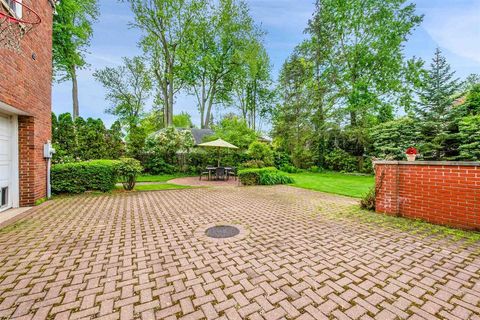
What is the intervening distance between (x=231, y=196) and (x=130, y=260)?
4.87m

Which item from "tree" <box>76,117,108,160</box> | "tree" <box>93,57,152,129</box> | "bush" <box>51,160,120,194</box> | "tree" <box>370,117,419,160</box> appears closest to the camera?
"bush" <box>51,160,120,194</box>

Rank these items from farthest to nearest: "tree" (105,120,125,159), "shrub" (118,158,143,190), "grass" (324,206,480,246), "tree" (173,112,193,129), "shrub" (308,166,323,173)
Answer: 1. "tree" (173,112,193,129)
2. "shrub" (308,166,323,173)
3. "tree" (105,120,125,159)
4. "shrub" (118,158,143,190)
5. "grass" (324,206,480,246)

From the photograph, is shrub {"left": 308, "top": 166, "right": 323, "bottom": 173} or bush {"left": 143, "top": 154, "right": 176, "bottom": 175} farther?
shrub {"left": 308, "top": 166, "right": 323, "bottom": 173}

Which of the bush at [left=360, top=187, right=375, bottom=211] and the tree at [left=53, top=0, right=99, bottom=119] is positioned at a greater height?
the tree at [left=53, top=0, right=99, bottom=119]

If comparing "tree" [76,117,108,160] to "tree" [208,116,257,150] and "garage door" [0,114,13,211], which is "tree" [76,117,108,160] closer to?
"garage door" [0,114,13,211]

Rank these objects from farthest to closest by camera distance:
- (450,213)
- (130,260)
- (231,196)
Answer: (231,196) < (450,213) < (130,260)

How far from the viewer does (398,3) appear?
17.4m

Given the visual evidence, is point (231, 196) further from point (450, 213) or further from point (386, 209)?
point (450, 213)

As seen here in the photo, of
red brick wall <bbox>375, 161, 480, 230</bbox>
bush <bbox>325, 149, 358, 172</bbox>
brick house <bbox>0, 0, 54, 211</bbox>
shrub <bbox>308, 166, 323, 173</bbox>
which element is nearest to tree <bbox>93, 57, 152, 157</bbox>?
brick house <bbox>0, 0, 54, 211</bbox>

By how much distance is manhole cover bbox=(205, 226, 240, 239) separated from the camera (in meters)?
3.78

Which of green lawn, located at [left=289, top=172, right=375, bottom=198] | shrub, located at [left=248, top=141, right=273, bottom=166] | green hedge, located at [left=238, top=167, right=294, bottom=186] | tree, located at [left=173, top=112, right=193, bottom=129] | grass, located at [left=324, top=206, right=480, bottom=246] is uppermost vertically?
tree, located at [left=173, top=112, right=193, bottom=129]

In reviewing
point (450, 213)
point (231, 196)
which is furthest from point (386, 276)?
point (231, 196)

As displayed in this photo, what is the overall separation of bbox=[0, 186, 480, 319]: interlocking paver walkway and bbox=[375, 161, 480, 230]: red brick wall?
109 centimetres

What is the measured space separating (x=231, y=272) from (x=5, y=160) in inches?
255
